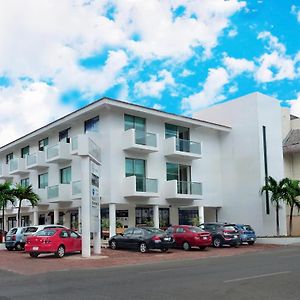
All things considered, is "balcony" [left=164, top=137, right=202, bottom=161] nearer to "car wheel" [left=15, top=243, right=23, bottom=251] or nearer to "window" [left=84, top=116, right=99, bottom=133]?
"window" [left=84, top=116, right=99, bottom=133]

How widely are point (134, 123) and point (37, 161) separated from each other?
33.2ft

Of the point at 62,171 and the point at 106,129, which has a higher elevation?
the point at 106,129

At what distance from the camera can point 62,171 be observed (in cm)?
3731

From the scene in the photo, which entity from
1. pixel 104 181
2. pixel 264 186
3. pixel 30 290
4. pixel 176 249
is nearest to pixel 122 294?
pixel 30 290

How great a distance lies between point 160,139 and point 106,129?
4.81 m

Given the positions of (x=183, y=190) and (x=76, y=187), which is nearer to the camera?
(x=76, y=187)

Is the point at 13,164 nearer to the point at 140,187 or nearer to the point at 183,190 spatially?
the point at 140,187

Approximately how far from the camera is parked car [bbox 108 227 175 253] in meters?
25.3

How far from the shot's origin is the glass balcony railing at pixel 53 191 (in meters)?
35.5

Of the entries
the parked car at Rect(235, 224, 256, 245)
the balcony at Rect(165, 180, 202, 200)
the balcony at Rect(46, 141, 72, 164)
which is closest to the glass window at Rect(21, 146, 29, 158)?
the balcony at Rect(46, 141, 72, 164)

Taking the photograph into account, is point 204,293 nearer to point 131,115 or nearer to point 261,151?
point 131,115

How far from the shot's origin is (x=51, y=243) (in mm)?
22406

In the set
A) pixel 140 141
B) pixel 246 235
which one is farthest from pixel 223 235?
pixel 140 141

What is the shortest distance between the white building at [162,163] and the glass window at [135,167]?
0.23 ft
